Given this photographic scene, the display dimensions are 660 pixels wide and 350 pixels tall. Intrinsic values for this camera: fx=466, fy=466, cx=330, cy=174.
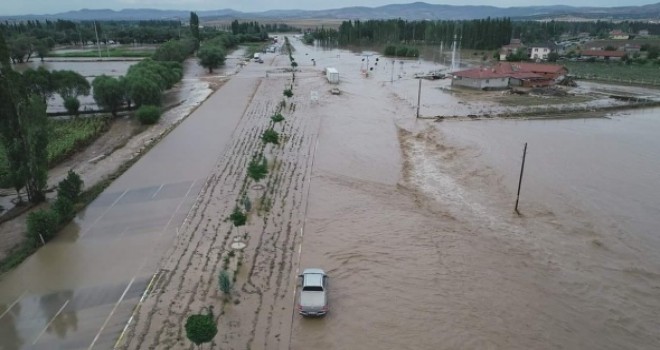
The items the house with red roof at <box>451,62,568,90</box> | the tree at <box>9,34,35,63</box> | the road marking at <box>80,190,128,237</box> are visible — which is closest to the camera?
the road marking at <box>80,190,128,237</box>

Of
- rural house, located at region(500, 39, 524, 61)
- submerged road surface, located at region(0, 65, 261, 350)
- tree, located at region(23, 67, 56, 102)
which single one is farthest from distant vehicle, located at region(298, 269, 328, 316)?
rural house, located at region(500, 39, 524, 61)

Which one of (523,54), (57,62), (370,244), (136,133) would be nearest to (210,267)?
(370,244)

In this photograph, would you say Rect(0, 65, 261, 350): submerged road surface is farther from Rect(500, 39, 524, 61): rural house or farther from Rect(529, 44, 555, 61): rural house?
Rect(529, 44, 555, 61): rural house

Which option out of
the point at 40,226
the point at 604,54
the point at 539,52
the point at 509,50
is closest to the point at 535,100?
the point at 40,226

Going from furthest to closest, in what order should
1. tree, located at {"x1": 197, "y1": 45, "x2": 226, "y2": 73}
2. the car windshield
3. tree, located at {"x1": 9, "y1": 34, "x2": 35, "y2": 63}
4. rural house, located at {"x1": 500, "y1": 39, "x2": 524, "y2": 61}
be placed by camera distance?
rural house, located at {"x1": 500, "y1": 39, "x2": 524, "y2": 61} < tree, located at {"x1": 9, "y1": 34, "x2": 35, "y2": 63} < tree, located at {"x1": 197, "y1": 45, "x2": 226, "y2": 73} < the car windshield

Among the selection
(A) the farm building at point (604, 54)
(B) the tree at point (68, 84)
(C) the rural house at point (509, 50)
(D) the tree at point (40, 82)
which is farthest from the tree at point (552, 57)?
(D) the tree at point (40, 82)

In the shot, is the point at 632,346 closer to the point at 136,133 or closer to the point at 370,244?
the point at 370,244
